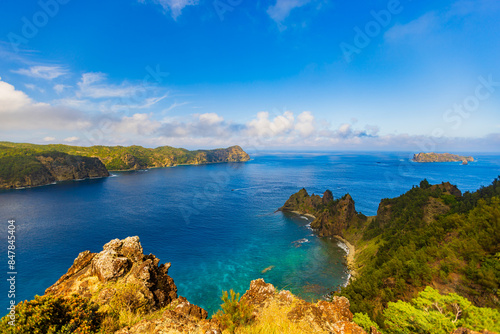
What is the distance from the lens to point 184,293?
130ft

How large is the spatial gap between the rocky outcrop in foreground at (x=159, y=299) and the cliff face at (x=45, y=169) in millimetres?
182984

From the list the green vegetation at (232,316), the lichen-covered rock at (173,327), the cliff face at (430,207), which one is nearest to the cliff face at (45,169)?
the lichen-covered rock at (173,327)

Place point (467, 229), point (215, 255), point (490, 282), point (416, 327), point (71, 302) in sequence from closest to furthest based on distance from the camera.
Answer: point (71, 302), point (416, 327), point (490, 282), point (467, 229), point (215, 255)

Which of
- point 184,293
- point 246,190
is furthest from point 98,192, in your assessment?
point 184,293

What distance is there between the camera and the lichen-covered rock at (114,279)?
484 inches

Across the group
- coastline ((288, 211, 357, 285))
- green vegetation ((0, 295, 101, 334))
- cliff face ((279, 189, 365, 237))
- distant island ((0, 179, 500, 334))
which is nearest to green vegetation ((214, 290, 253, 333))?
distant island ((0, 179, 500, 334))

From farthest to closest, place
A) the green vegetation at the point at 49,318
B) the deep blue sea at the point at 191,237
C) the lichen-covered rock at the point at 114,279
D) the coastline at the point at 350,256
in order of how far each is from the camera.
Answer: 1. the coastline at the point at 350,256
2. the deep blue sea at the point at 191,237
3. the lichen-covered rock at the point at 114,279
4. the green vegetation at the point at 49,318

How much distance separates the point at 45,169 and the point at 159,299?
204m

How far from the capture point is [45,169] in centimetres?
15538

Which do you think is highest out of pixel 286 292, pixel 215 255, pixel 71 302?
pixel 71 302

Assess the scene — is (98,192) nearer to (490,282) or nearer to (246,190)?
(246,190)

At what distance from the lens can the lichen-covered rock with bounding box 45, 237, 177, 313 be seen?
12.3 metres

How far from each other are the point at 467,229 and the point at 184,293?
4890 cm

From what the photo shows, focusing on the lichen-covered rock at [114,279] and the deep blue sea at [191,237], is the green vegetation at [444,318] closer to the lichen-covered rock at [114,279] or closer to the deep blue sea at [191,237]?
the lichen-covered rock at [114,279]
